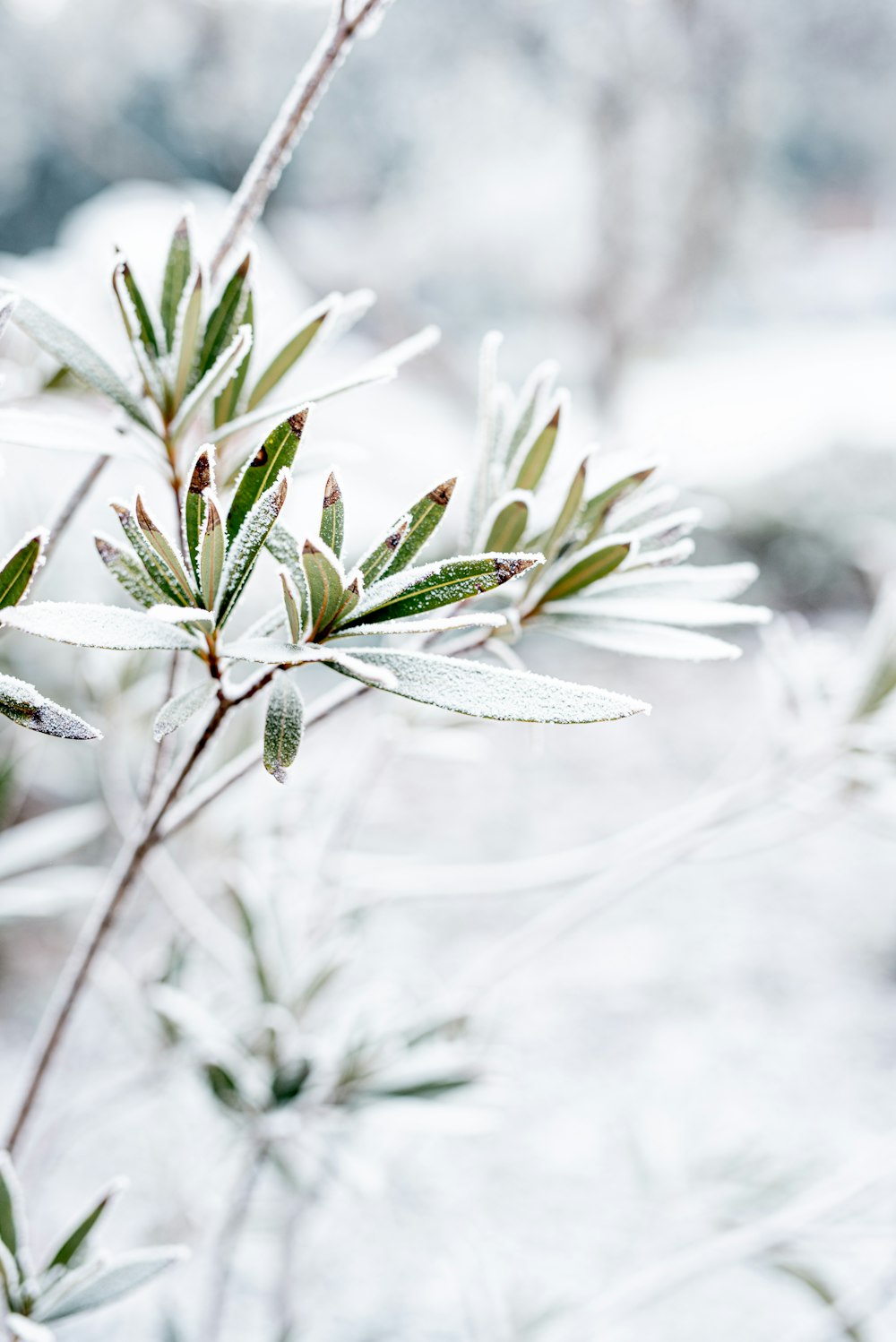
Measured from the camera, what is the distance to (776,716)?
0.75m

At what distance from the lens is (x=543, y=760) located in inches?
125

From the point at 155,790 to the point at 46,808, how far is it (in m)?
1.97


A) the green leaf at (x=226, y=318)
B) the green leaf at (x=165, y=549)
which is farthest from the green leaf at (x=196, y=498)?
the green leaf at (x=226, y=318)

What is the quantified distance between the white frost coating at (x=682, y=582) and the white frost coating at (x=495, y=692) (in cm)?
12

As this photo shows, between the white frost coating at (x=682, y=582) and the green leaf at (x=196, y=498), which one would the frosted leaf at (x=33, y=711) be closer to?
the green leaf at (x=196, y=498)

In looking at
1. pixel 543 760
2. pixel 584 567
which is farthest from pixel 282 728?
pixel 543 760

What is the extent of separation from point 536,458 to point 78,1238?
38 centimetres

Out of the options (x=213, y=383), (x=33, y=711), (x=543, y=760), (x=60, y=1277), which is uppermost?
(x=543, y=760)

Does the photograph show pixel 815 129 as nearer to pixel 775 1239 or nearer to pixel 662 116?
pixel 662 116

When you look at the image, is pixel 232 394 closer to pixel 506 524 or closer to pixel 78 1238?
pixel 506 524

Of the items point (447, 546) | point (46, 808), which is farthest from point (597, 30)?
point (46, 808)

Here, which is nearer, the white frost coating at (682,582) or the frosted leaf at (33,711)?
the frosted leaf at (33,711)

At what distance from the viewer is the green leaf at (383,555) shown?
29 centimetres

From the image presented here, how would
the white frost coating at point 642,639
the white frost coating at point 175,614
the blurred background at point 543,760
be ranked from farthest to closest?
the blurred background at point 543,760
the white frost coating at point 642,639
the white frost coating at point 175,614
